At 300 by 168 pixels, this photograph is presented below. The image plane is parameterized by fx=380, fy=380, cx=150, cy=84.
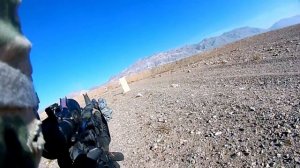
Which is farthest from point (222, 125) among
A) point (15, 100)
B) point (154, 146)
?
point (15, 100)

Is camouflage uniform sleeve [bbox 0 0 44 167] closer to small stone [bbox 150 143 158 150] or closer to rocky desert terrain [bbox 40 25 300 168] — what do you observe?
rocky desert terrain [bbox 40 25 300 168]

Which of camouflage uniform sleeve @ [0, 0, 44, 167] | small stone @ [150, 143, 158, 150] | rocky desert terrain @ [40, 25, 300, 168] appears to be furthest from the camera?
small stone @ [150, 143, 158, 150]

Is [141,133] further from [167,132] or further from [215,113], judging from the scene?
[215,113]

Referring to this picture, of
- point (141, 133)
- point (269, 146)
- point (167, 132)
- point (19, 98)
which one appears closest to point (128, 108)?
point (141, 133)

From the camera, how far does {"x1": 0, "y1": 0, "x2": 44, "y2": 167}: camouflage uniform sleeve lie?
90cm

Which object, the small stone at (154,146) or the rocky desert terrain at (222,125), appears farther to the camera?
the small stone at (154,146)

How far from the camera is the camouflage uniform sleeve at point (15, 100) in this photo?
895 mm

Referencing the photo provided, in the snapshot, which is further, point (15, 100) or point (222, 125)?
point (222, 125)

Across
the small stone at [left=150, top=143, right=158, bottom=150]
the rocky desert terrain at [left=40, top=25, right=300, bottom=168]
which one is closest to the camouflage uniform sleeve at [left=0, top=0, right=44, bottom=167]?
the rocky desert terrain at [left=40, top=25, right=300, bottom=168]

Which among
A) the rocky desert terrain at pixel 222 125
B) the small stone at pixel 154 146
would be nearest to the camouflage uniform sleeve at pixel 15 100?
the rocky desert terrain at pixel 222 125

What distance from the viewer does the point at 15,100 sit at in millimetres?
938

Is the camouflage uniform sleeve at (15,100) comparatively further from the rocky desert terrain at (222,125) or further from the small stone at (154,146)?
the small stone at (154,146)

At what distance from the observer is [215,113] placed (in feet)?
30.0

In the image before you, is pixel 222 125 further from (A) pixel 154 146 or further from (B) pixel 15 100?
(B) pixel 15 100
